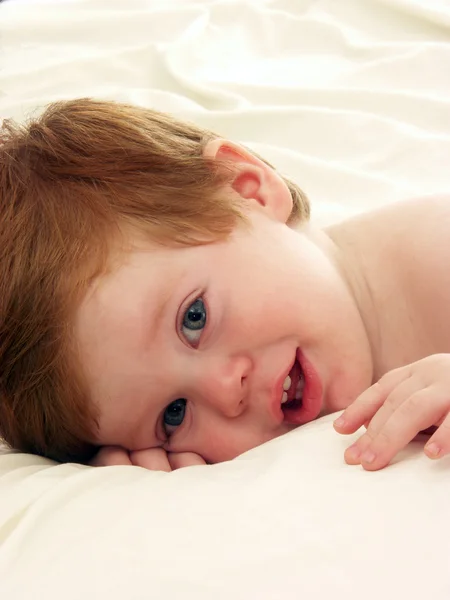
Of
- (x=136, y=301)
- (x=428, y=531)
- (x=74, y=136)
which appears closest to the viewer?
(x=428, y=531)

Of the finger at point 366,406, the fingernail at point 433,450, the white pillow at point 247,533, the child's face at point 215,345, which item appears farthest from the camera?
the child's face at point 215,345

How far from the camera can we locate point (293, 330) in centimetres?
93

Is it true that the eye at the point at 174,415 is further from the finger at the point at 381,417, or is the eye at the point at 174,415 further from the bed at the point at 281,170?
the finger at the point at 381,417

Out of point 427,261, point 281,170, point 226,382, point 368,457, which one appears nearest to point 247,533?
point 368,457

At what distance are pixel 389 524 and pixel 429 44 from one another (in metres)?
1.44

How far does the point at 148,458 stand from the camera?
94cm

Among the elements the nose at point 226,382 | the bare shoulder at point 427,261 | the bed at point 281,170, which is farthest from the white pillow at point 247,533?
the bare shoulder at point 427,261

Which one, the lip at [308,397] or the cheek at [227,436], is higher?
the lip at [308,397]

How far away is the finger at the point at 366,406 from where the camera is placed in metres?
0.69

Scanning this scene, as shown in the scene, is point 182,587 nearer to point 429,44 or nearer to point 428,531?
point 428,531

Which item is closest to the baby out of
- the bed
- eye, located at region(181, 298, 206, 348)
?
eye, located at region(181, 298, 206, 348)

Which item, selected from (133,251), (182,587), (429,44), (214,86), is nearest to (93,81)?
(214,86)

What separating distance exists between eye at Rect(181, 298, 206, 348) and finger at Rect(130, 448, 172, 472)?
15 cm

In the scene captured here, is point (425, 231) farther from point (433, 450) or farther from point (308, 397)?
point (433, 450)
